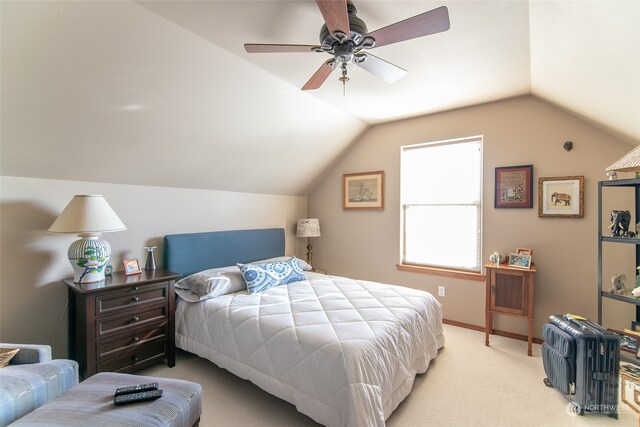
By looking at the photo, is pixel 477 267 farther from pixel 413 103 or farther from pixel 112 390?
pixel 112 390

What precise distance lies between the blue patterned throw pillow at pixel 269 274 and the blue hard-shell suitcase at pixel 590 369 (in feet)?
7.39

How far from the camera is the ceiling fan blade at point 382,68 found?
1745 millimetres

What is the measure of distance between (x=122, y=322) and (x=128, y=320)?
40mm

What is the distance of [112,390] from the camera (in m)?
1.37

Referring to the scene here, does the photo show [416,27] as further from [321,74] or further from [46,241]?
[46,241]

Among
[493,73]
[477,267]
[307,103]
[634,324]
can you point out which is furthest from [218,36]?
[634,324]

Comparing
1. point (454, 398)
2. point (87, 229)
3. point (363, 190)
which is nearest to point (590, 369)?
point (454, 398)

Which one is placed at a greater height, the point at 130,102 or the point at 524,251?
the point at 130,102

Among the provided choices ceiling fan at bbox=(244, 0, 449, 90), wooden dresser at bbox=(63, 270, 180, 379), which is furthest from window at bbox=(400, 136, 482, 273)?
wooden dresser at bbox=(63, 270, 180, 379)

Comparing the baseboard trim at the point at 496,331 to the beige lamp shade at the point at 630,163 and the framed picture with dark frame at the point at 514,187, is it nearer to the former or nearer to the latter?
the framed picture with dark frame at the point at 514,187

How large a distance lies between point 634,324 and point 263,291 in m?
3.08

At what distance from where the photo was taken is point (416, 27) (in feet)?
4.61

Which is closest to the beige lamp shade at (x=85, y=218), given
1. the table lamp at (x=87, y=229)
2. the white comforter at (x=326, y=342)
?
the table lamp at (x=87, y=229)

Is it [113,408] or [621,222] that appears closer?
[113,408]
